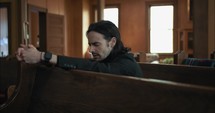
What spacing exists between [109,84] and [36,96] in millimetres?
589

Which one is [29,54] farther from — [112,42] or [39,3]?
[39,3]

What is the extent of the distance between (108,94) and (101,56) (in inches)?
24.6

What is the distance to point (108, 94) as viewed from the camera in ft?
3.34

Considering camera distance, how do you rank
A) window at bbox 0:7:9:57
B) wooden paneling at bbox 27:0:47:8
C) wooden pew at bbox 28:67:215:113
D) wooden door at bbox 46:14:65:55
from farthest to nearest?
wooden door at bbox 46:14:65:55
wooden paneling at bbox 27:0:47:8
window at bbox 0:7:9:57
wooden pew at bbox 28:67:215:113

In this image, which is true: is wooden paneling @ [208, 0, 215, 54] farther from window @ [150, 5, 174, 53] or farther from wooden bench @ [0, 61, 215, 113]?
window @ [150, 5, 174, 53]

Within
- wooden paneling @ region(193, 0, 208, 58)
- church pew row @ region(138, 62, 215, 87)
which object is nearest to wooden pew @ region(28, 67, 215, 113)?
church pew row @ region(138, 62, 215, 87)

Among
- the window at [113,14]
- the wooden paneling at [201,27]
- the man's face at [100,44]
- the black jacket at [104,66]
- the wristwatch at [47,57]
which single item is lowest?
the black jacket at [104,66]

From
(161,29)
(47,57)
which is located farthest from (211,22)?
(161,29)

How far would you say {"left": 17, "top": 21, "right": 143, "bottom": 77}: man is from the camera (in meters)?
1.42

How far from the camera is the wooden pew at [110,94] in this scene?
74cm

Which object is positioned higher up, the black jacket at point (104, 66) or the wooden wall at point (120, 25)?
the wooden wall at point (120, 25)

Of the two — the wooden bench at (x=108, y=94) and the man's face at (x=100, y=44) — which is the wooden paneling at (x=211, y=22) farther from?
the wooden bench at (x=108, y=94)

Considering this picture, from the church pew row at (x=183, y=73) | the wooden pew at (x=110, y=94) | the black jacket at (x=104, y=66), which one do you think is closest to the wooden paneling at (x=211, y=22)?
the church pew row at (x=183, y=73)

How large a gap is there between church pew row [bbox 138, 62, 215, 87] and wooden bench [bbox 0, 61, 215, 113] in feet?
3.31
